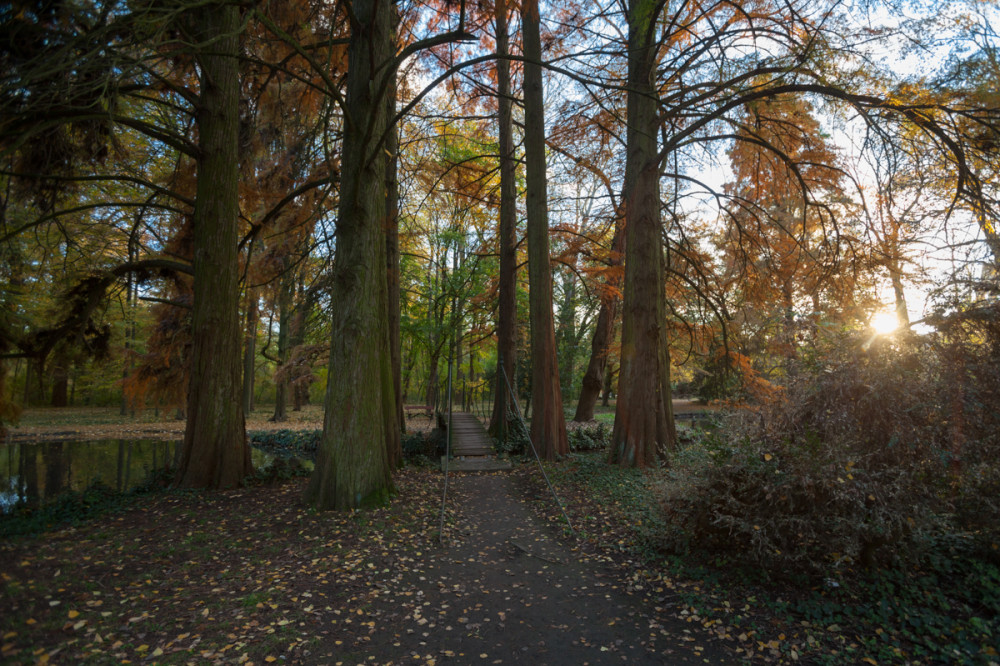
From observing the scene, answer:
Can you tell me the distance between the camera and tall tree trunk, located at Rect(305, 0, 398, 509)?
624cm

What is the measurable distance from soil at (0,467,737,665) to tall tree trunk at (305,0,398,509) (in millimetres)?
483

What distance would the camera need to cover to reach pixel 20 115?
381cm

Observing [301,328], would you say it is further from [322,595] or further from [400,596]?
[400,596]

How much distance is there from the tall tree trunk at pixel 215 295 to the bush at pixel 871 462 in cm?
656

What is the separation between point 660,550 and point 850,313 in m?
6.54

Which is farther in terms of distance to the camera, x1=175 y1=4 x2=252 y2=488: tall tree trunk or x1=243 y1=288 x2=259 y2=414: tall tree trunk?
x1=243 y1=288 x2=259 y2=414: tall tree trunk

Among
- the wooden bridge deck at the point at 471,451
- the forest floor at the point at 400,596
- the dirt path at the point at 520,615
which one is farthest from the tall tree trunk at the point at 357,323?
the wooden bridge deck at the point at 471,451

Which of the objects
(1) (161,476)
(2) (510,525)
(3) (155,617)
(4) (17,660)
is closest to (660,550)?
(2) (510,525)

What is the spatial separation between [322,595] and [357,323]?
322 cm

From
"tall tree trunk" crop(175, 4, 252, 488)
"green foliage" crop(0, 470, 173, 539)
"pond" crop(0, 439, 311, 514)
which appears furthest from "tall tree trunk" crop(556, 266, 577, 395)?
"green foliage" crop(0, 470, 173, 539)

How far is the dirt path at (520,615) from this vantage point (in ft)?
11.0

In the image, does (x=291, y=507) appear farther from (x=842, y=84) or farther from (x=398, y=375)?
(x=842, y=84)

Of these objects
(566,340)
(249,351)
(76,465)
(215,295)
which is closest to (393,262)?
(215,295)

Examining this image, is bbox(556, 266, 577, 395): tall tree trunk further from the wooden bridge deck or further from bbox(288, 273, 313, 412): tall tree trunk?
bbox(288, 273, 313, 412): tall tree trunk
